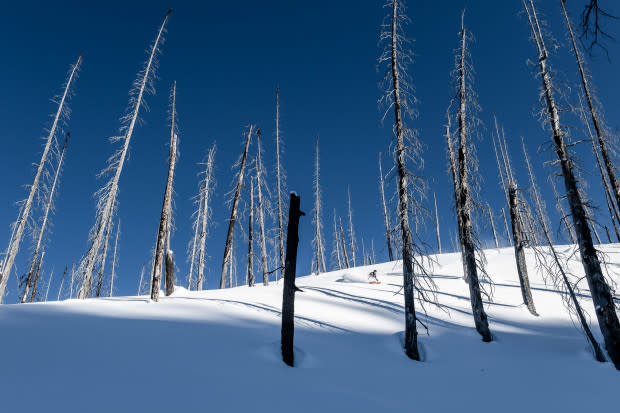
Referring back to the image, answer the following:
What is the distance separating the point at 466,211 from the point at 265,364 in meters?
8.05

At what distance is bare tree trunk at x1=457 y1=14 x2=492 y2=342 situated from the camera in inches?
377

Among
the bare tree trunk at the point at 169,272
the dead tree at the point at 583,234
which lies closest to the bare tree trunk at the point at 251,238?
the bare tree trunk at the point at 169,272

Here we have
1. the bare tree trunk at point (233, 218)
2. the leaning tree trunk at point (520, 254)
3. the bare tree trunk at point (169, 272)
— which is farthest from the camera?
the bare tree trunk at point (233, 218)

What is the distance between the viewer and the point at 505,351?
861 cm

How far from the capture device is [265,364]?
6.07 m

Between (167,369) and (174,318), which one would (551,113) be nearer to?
(167,369)

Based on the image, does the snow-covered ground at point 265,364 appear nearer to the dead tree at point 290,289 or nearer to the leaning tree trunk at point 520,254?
the dead tree at point 290,289

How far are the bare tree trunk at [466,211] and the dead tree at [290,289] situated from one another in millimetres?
5840

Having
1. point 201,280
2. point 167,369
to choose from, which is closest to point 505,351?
point 167,369

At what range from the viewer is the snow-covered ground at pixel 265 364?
4500 mm

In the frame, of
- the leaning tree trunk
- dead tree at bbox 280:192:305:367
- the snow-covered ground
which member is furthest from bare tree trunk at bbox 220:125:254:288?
the leaning tree trunk

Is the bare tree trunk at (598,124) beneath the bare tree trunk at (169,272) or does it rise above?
above

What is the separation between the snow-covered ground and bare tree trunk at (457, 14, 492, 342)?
693 mm

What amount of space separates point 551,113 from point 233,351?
36.2ft
